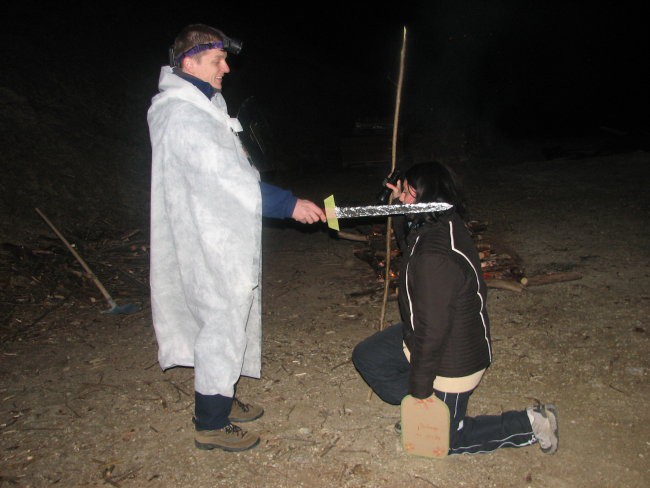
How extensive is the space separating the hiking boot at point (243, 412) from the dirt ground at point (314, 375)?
0.10m

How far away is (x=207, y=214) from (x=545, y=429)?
2.21m

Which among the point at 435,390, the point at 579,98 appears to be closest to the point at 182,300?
the point at 435,390

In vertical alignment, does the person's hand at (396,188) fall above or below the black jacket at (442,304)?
above

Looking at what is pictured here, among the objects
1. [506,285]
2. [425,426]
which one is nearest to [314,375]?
[425,426]

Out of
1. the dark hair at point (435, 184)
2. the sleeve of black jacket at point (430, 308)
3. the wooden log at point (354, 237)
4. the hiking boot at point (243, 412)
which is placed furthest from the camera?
the wooden log at point (354, 237)

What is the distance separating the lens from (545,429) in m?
2.83

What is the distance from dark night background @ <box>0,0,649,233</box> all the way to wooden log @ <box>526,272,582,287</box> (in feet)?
9.62

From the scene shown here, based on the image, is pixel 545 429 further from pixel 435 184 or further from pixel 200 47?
pixel 200 47

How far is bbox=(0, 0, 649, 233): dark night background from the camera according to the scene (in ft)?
29.8

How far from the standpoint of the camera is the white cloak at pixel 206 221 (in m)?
2.68

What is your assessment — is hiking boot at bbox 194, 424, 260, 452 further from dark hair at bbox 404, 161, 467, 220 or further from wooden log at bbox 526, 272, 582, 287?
wooden log at bbox 526, 272, 582, 287

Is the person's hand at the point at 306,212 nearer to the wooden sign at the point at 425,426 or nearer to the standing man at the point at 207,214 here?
the standing man at the point at 207,214

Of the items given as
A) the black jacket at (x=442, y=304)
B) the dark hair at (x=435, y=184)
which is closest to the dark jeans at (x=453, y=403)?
the black jacket at (x=442, y=304)

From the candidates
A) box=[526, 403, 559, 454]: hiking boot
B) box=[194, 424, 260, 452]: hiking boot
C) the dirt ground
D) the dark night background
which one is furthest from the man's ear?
the dark night background
